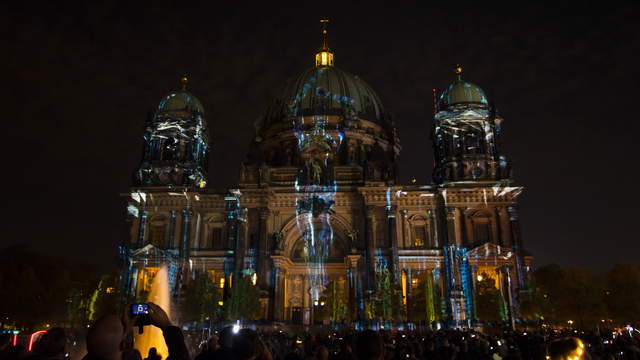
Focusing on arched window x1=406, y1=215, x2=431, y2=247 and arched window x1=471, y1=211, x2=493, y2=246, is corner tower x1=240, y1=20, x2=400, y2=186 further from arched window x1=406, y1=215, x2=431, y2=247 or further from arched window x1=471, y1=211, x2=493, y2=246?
arched window x1=471, y1=211, x2=493, y2=246

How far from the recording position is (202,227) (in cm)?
5044

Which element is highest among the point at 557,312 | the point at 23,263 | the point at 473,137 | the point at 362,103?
the point at 362,103

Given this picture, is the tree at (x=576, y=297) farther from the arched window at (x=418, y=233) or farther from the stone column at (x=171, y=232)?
the stone column at (x=171, y=232)

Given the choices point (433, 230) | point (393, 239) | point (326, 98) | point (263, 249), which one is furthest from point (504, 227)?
point (326, 98)

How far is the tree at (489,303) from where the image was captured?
140ft

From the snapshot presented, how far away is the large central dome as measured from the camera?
63.7 m

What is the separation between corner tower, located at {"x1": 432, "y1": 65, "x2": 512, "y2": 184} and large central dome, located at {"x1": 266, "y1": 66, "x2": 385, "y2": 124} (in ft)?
Result: 41.6

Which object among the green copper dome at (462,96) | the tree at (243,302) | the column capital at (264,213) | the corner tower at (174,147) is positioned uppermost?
the green copper dome at (462,96)

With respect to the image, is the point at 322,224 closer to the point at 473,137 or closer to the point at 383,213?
the point at 383,213

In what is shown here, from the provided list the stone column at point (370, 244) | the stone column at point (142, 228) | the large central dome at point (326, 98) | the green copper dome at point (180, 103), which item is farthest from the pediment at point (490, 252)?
the green copper dome at point (180, 103)

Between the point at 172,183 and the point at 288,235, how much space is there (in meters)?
12.8

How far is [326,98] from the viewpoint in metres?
64.6

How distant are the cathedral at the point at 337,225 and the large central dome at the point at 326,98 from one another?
9.06 meters

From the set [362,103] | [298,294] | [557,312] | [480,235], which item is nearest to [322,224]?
[298,294]
